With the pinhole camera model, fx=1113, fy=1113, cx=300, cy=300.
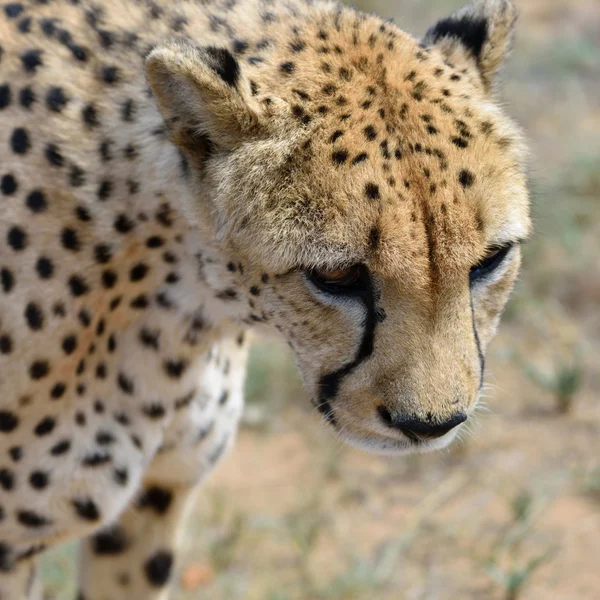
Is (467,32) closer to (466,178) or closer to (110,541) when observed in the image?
(466,178)

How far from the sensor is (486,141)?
6.31ft

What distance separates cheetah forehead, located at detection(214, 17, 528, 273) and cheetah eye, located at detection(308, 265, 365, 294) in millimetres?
26

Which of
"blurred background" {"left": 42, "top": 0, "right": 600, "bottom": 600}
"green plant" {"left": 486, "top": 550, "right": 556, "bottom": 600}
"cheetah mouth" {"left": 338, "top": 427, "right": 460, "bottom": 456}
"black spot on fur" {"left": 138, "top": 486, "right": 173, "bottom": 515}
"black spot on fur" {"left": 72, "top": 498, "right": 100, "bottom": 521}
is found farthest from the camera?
"blurred background" {"left": 42, "top": 0, "right": 600, "bottom": 600}

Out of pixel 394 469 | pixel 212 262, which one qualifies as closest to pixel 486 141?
pixel 212 262

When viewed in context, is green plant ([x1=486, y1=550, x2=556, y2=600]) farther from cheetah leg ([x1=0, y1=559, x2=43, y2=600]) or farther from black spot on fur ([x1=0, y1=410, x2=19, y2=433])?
black spot on fur ([x1=0, y1=410, x2=19, y2=433])

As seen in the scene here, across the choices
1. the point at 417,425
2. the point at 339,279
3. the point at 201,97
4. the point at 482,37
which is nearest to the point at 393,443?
the point at 417,425

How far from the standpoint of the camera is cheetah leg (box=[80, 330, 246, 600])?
2422 mm

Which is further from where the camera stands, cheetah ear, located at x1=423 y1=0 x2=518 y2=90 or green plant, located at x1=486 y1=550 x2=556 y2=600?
green plant, located at x1=486 y1=550 x2=556 y2=600

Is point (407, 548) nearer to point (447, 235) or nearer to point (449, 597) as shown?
point (449, 597)

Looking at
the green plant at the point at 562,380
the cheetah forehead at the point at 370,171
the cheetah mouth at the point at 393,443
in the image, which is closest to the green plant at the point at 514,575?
the green plant at the point at 562,380

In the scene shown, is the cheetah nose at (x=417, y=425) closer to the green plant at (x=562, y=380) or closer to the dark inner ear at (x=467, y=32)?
the dark inner ear at (x=467, y=32)

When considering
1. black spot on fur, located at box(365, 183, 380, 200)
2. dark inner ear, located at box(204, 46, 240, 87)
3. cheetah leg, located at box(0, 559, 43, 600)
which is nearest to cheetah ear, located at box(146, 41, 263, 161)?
dark inner ear, located at box(204, 46, 240, 87)

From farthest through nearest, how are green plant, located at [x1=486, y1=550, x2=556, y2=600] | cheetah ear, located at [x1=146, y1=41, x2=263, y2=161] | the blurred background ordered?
the blurred background → green plant, located at [x1=486, y1=550, x2=556, y2=600] → cheetah ear, located at [x1=146, y1=41, x2=263, y2=161]

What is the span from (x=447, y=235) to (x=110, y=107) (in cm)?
71
